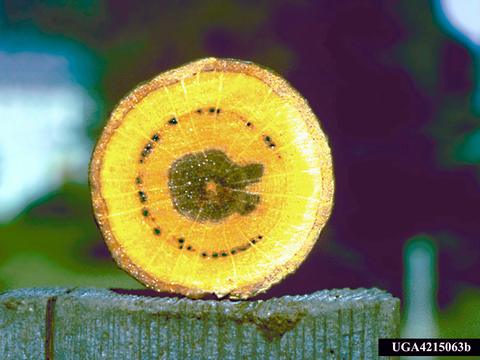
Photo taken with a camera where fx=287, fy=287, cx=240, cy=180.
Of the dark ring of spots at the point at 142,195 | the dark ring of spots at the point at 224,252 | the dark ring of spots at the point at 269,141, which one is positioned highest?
the dark ring of spots at the point at 269,141

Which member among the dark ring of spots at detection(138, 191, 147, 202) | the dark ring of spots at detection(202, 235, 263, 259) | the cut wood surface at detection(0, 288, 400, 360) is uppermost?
the dark ring of spots at detection(138, 191, 147, 202)

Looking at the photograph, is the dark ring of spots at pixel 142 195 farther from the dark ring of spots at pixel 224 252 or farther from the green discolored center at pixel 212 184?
the dark ring of spots at pixel 224 252

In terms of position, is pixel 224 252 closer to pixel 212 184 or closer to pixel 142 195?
pixel 212 184

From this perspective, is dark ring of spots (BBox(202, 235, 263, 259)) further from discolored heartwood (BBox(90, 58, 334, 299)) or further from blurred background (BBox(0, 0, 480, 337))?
blurred background (BBox(0, 0, 480, 337))

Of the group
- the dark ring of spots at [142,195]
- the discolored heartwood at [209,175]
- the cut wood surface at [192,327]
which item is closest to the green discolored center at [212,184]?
the discolored heartwood at [209,175]

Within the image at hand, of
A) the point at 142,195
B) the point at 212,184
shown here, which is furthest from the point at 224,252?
the point at 142,195

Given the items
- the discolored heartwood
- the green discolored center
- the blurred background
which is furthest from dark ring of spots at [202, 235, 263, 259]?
the blurred background
